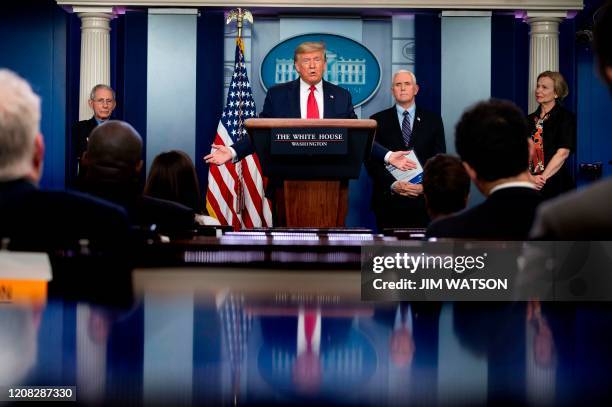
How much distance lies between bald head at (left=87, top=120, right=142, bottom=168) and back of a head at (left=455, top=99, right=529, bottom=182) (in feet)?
2.53

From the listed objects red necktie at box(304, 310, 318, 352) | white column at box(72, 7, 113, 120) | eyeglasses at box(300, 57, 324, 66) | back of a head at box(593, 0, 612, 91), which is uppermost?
white column at box(72, 7, 113, 120)

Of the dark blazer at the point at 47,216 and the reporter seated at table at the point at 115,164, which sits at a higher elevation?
the reporter seated at table at the point at 115,164

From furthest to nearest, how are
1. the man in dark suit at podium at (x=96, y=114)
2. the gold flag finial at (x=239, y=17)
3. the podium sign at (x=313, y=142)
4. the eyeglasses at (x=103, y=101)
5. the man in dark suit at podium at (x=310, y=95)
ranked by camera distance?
the gold flag finial at (x=239, y=17), the eyeglasses at (x=103, y=101), the man in dark suit at podium at (x=96, y=114), the man in dark suit at podium at (x=310, y=95), the podium sign at (x=313, y=142)

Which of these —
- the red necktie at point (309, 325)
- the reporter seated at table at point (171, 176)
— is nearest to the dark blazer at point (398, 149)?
the reporter seated at table at point (171, 176)

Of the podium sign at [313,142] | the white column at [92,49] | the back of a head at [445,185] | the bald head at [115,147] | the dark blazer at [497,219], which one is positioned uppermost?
the white column at [92,49]

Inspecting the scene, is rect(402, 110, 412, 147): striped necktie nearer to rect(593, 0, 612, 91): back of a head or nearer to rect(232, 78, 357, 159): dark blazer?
rect(232, 78, 357, 159): dark blazer

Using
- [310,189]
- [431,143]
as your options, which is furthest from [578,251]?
[431,143]

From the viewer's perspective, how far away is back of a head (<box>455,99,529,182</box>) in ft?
5.12

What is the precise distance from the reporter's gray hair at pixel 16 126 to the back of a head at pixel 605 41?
779 millimetres

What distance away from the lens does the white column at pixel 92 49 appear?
7.09 m

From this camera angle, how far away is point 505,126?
5.12 feet

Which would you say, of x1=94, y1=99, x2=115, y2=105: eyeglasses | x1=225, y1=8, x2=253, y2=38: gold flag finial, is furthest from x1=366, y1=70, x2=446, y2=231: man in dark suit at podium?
x1=94, y1=99, x2=115, y2=105: eyeglasses

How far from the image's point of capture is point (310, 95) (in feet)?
17.8

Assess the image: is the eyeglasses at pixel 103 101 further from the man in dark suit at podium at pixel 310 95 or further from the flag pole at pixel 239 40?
the man in dark suit at podium at pixel 310 95
